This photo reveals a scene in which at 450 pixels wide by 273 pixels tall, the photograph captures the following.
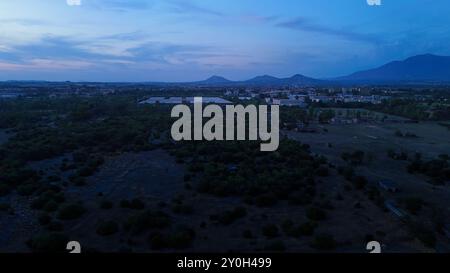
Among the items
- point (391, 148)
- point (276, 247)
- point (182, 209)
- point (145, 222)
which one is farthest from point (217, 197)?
point (391, 148)

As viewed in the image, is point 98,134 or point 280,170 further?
point 98,134

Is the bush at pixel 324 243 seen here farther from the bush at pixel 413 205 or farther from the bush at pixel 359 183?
the bush at pixel 359 183

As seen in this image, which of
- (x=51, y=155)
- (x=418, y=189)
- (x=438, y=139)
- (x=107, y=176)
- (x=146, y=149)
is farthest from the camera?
(x=438, y=139)

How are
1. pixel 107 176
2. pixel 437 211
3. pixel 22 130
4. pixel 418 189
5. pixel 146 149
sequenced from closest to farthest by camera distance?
pixel 437 211 → pixel 418 189 → pixel 107 176 → pixel 146 149 → pixel 22 130

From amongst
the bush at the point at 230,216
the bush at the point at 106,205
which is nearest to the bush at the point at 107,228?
the bush at the point at 106,205

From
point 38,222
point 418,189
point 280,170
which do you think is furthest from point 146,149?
point 418,189

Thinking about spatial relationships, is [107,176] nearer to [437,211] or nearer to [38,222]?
[38,222]
